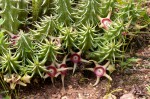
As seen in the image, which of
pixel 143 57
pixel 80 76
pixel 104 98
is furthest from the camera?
pixel 143 57

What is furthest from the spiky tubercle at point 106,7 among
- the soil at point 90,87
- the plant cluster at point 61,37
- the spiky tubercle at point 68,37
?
the soil at point 90,87

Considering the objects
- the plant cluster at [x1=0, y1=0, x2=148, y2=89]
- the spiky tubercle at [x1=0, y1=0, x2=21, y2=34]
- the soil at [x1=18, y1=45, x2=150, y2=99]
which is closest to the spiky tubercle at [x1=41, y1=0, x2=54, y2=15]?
the plant cluster at [x1=0, y1=0, x2=148, y2=89]

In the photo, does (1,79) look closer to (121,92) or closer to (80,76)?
(80,76)

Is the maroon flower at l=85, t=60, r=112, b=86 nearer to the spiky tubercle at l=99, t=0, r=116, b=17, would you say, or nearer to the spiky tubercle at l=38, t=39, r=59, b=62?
the spiky tubercle at l=38, t=39, r=59, b=62

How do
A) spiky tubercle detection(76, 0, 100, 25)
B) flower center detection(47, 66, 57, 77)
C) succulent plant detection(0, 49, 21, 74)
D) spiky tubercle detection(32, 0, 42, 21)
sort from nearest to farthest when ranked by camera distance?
1. succulent plant detection(0, 49, 21, 74)
2. flower center detection(47, 66, 57, 77)
3. spiky tubercle detection(76, 0, 100, 25)
4. spiky tubercle detection(32, 0, 42, 21)

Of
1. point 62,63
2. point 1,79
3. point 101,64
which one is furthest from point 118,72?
point 1,79

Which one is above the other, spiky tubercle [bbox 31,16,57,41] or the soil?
spiky tubercle [bbox 31,16,57,41]
